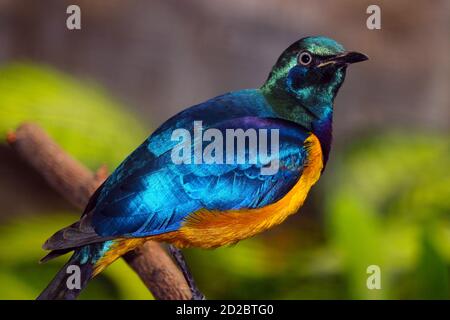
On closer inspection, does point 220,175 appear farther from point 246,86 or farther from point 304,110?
point 246,86

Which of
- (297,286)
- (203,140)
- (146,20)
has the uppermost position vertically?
(146,20)

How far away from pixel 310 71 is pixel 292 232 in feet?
3.67

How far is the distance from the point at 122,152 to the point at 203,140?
3.40 feet

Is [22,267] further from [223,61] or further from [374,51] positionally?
[374,51]

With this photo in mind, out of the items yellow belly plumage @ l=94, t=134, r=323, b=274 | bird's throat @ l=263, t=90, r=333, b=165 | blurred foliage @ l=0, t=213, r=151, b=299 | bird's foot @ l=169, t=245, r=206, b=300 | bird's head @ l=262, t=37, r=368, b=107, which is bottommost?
blurred foliage @ l=0, t=213, r=151, b=299

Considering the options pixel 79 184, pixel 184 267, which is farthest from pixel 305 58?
pixel 79 184

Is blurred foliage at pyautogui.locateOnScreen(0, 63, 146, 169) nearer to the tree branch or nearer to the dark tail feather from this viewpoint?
the tree branch

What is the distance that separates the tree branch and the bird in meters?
0.27

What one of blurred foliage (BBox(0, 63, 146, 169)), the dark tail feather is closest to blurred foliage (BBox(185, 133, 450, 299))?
blurred foliage (BBox(0, 63, 146, 169))

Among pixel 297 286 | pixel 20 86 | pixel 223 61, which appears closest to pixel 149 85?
pixel 223 61

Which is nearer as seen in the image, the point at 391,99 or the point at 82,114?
the point at 82,114

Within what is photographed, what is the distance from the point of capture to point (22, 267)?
199cm

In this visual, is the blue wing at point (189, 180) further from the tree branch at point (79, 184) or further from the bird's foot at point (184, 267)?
the tree branch at point (79, 184)
